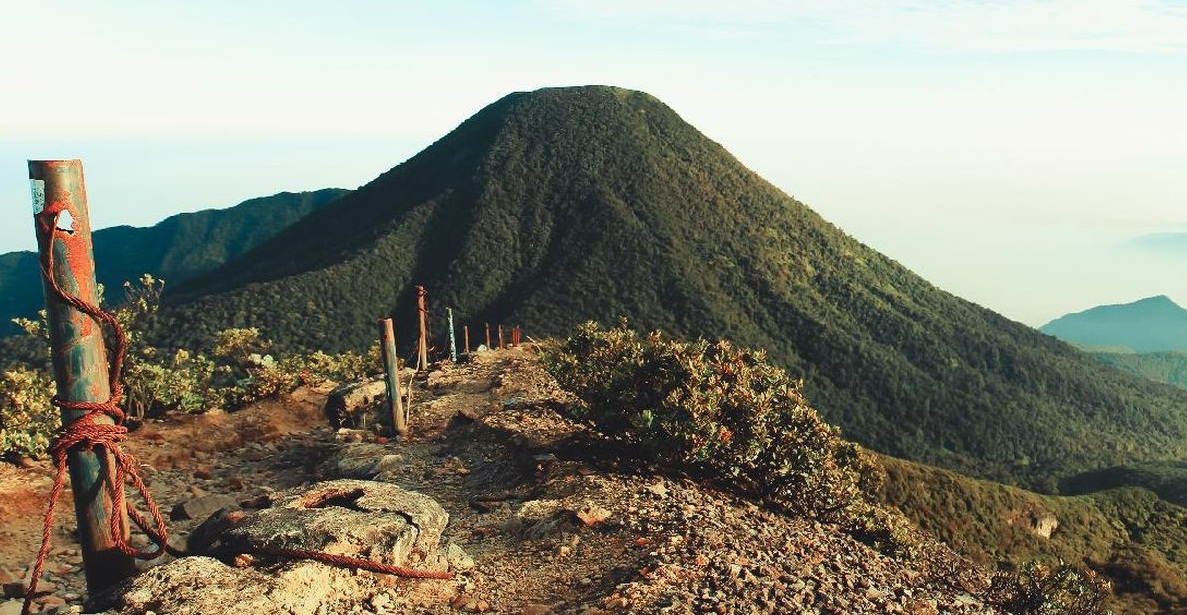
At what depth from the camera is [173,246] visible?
183 meters

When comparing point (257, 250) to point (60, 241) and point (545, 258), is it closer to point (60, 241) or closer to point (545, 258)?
point (545, 258)

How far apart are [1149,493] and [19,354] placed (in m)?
86.5

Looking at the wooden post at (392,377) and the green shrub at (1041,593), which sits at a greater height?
the wooden post at (392,377)

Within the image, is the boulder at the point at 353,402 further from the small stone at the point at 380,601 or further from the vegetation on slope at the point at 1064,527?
the vegetation on slope at the point at 1064,527

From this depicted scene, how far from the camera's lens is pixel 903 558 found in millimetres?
10680

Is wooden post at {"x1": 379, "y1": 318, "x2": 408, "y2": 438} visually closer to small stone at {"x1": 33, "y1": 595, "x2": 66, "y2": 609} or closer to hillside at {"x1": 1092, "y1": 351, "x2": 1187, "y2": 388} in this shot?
small stone at {"x1": 33, "y1": 595, "x2": 66, "y2": 609}

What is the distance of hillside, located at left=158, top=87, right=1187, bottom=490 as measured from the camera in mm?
79375

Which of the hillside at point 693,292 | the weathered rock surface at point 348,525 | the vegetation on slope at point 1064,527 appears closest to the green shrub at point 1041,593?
the weathered rock surface at point 348,525

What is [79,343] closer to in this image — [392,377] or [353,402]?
[392,377]

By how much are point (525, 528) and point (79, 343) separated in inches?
206

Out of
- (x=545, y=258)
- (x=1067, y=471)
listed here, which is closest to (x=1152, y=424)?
(x=1067, y=471)

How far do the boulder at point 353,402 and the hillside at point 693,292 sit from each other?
2287 inches

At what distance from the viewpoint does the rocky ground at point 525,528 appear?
729 centimetres

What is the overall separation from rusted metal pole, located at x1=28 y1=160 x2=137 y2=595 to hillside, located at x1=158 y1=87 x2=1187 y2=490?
224ft
